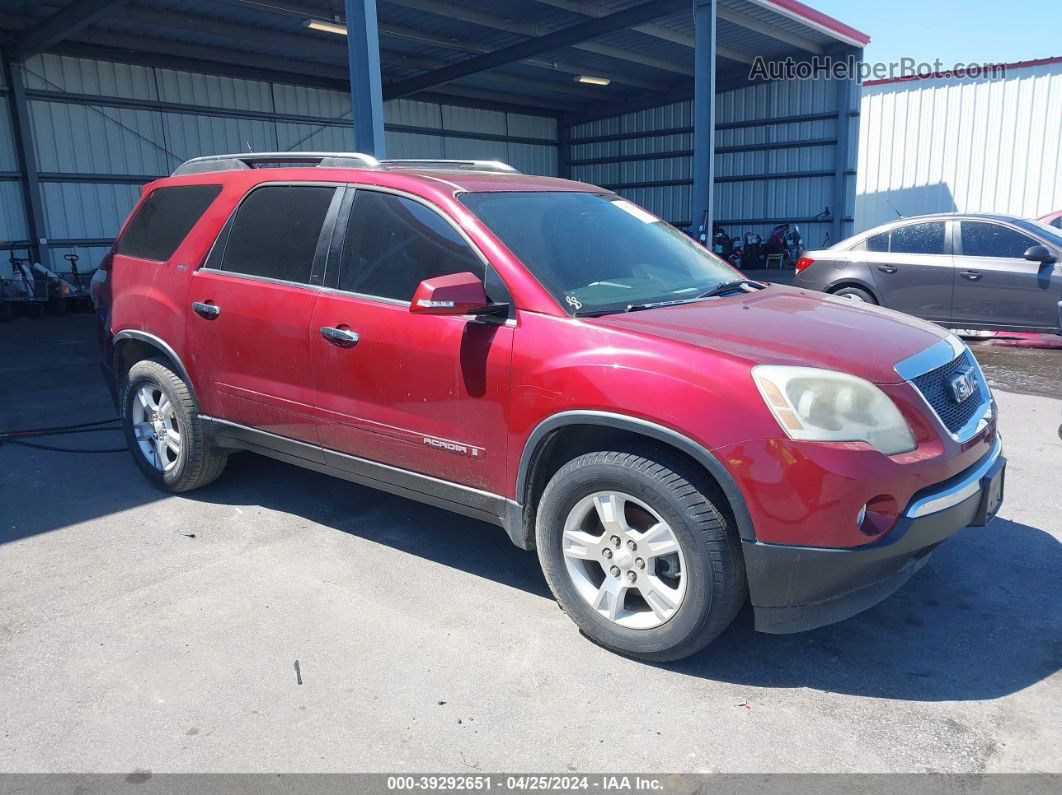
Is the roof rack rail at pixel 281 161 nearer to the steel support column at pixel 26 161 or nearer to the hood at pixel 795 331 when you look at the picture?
the hood at pixel 795 331

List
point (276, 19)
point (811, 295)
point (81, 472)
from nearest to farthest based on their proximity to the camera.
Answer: point (811, 295) < point (81, 472) < point (276, 19)

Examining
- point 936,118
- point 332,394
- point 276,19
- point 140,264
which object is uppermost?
point 276,19

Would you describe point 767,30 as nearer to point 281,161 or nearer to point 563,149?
point 563,149

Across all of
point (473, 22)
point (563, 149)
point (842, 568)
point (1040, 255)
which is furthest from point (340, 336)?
point (563, 149)

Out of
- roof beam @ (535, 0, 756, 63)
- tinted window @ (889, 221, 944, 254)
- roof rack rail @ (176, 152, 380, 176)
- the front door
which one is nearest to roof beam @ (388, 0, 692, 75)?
roof beam @ (535, 0, 756, 63)

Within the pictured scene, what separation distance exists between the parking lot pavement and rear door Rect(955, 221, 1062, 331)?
5.19 metres

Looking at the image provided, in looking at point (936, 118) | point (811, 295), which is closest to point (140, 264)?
point (811, 295)

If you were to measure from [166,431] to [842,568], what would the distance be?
3.81 meters

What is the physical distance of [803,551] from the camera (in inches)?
107

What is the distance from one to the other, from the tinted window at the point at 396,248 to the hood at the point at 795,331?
77 centimetres

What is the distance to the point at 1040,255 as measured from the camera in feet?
28.6

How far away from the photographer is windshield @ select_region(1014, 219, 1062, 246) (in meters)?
→ 8.93

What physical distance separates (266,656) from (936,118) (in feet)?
71.4

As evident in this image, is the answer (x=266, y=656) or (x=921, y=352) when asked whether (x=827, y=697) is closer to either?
(x=921, y=352)
